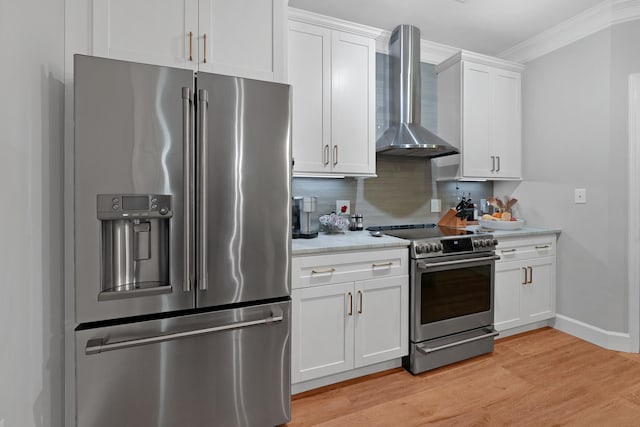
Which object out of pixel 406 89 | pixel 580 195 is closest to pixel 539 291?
pixel 580 195

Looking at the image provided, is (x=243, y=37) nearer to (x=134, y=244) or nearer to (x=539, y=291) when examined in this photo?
(x=134, y=244)

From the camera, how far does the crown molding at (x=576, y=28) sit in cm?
234

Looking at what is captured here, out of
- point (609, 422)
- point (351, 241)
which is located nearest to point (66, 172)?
point (351, 241)

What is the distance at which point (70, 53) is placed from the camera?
4.50ft

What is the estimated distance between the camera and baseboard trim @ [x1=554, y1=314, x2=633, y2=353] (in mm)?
2404

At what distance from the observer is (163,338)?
1321 mm

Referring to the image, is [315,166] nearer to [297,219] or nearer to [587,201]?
[297,219]

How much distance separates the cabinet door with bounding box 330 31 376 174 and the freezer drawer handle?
3.98 ft

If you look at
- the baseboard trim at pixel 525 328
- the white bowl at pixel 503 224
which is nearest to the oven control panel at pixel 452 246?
the white bowl at pixel 503 224

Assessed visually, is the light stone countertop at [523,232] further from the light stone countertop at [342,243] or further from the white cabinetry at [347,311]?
the white cabinetry at [347,311]

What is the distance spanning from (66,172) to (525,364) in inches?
119

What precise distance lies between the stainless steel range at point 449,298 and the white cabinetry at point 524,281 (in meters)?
0.21

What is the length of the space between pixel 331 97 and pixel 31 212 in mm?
1819

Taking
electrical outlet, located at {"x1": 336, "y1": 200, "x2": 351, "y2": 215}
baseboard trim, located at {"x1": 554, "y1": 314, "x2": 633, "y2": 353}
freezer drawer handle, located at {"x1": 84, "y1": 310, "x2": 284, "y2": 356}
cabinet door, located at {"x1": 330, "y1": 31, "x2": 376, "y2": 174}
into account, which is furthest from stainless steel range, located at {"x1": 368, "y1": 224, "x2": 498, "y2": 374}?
freezer drawer handle, located at {"x1": 84, "y1": 310, "x2": 284, "y2": 356}
